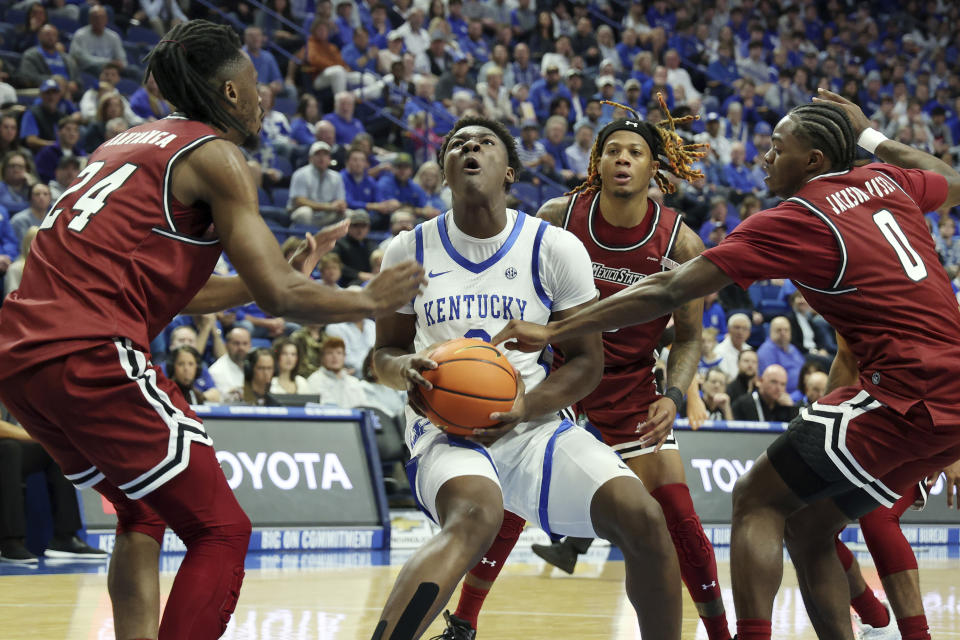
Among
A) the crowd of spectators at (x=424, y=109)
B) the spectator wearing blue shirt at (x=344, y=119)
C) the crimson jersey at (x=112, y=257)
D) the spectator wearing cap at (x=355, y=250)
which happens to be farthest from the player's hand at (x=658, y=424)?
the spectator wearing blue shirt at (x=344, y=119)

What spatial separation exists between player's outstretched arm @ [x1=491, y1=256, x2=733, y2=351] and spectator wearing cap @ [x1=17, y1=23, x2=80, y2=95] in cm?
1024

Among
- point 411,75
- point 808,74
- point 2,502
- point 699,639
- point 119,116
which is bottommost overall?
point 699,639

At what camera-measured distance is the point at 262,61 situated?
15.3 metres

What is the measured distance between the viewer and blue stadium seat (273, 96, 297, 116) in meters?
15.2

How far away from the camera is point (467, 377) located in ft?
13.5

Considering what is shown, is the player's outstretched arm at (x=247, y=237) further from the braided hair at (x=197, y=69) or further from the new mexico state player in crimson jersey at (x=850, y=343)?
the new mexico state player in crimson jersey at (x=850, y=343)

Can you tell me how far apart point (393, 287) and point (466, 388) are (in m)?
0.67

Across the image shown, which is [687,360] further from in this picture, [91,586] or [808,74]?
[808,74]

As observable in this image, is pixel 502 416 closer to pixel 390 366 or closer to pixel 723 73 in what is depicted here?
pixel 390 366

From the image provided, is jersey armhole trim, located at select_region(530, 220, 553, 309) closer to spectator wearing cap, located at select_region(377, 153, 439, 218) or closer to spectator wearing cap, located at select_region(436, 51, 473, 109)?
spectator wearing cap, located at select_region(377, 153, 439, 218)

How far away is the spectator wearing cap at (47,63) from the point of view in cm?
1338

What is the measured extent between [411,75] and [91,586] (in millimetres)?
10832

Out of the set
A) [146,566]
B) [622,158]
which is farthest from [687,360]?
[146,566]

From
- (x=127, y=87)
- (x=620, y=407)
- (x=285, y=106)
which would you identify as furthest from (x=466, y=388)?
(x=285, y=106)
